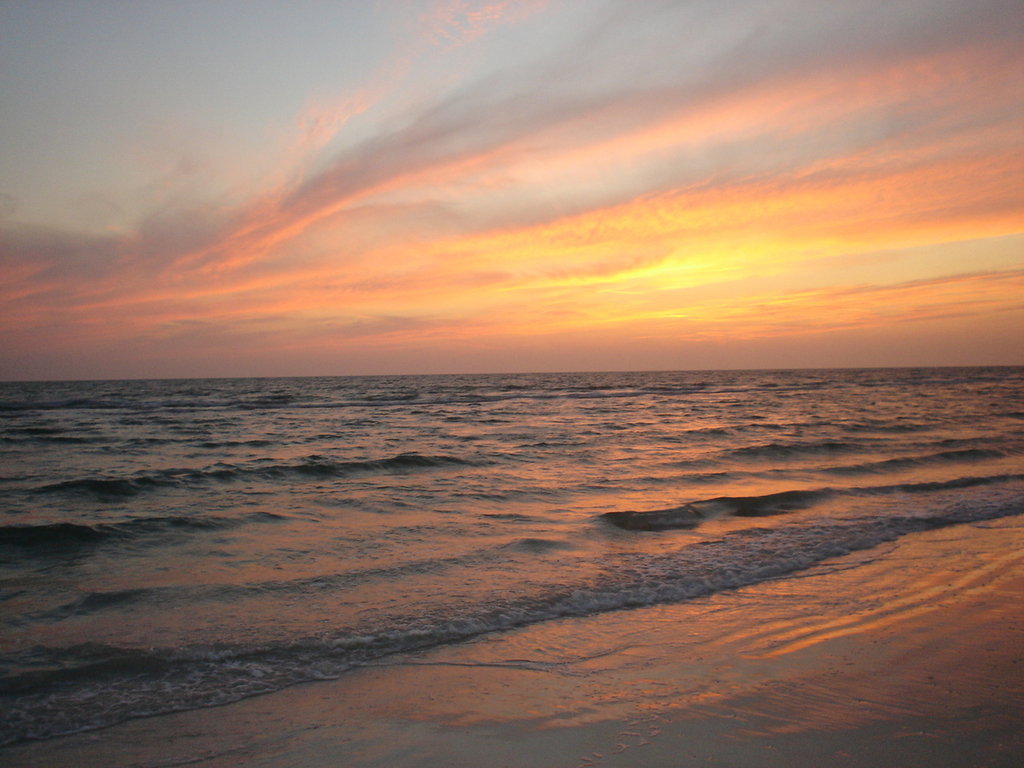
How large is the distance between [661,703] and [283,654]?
120 inches

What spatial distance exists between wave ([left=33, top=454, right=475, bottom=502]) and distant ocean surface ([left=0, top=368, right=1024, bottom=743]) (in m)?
0.10

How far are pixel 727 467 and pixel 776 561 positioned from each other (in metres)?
8.14

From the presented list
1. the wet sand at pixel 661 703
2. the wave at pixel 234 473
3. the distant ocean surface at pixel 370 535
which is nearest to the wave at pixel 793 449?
the distant ocean surface at pixel 370 535

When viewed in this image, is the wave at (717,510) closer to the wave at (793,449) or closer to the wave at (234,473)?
the wave at (793,449)

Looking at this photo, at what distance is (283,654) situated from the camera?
203 inches

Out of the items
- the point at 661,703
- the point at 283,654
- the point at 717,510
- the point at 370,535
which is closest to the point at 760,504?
the point at 717,510

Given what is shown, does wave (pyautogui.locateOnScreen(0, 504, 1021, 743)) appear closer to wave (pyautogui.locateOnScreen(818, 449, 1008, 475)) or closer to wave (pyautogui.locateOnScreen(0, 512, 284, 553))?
wave (pyautogui.locateOnScreen(0, 512, 284, 553))

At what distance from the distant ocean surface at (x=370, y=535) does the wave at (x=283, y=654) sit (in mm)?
24

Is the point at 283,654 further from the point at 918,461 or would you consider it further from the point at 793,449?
the point at 918,461

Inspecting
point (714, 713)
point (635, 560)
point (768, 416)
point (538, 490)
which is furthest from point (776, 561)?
point (768, 416)

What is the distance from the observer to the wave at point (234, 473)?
41.0 feet

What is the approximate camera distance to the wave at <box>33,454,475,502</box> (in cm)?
1249

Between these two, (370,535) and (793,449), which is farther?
(793,449)

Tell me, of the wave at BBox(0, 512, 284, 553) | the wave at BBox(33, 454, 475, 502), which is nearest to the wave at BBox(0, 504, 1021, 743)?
the wave at BBox(0, 512, 284, 553)
